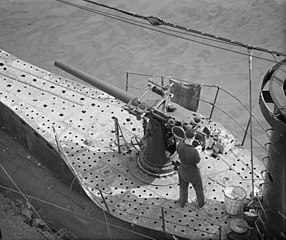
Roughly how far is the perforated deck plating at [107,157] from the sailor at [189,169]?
263 mm

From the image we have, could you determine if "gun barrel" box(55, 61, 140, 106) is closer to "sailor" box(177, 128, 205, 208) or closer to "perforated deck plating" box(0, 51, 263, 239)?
"perforated deck plating" box(0, 51, 263, 239)

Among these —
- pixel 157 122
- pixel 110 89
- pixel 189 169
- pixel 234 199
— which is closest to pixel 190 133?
pixel 189 169

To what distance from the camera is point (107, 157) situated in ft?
34.8

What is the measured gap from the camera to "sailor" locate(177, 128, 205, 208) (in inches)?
342

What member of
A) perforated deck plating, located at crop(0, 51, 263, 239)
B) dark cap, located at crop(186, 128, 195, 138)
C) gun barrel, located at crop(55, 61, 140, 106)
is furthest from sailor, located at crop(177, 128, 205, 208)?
gun barrel, located at crop(55, 61, 140, 106)

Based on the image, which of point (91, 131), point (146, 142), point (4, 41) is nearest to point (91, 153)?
point (91, 131)

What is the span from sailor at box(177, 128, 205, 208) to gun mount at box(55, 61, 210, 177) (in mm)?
353

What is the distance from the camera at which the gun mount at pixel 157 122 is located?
9.23 metres

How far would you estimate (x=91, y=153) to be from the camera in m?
10.7

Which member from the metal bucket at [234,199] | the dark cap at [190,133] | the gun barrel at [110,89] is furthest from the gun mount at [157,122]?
the metal bucket at [234,199]

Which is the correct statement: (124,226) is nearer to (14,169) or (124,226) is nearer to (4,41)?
(14,169)

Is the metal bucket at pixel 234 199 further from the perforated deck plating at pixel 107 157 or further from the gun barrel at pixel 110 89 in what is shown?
the gun barrel at pixel 110 89

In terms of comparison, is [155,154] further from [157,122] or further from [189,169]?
[189,169]

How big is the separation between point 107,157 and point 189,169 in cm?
228
